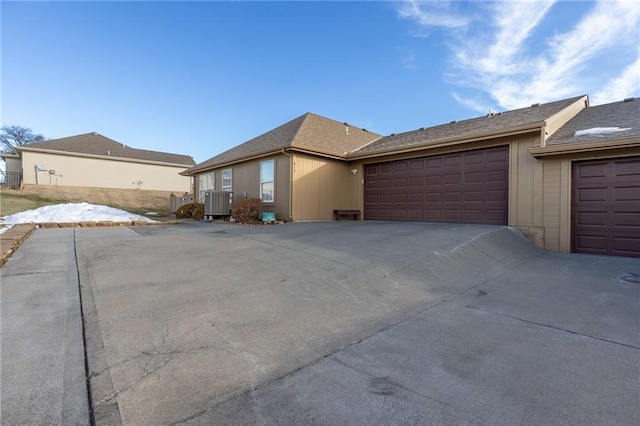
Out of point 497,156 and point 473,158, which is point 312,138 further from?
point 497,156

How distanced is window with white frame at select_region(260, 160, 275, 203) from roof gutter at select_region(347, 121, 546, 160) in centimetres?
315

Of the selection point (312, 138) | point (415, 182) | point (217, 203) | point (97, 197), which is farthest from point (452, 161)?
point (97, 197)

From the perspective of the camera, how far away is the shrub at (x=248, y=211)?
38.4 feet

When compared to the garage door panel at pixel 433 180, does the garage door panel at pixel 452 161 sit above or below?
above

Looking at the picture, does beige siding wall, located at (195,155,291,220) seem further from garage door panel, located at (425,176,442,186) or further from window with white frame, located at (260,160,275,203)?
garage door panel, located at (425,176,442,186)

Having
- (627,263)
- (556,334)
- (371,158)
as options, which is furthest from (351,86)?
(556,334)

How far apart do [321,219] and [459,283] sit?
7558 millimetres

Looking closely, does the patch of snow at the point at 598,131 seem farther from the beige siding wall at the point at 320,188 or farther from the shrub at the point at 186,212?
the shrub at the point at 186,212

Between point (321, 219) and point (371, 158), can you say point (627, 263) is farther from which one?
point (321, 219)

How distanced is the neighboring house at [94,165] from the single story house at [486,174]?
47.1 ft

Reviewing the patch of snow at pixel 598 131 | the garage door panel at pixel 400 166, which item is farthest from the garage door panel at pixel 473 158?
the patch of snow at pixel 598 131

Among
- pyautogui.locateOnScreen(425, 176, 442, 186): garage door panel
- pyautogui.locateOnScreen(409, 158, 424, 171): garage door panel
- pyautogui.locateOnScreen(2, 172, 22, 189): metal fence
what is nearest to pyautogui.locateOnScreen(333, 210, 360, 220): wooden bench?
pyautogui.locateOnScreen(409, 158, 424, 171): garage door panel

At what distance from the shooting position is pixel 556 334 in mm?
2844

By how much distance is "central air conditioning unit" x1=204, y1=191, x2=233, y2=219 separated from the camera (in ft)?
42.1
